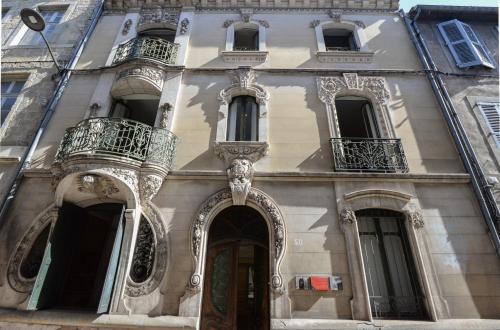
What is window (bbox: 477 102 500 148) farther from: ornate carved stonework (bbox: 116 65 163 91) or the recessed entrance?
the recessed entrance

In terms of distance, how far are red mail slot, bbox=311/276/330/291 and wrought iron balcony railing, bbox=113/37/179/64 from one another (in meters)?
7.12

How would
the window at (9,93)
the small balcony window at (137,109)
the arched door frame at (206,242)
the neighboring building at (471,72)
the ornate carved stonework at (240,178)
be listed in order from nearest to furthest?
1. the arched door frame at (206,242)
2. the ornate carved stonework at (240,178)
3. the neighboring building at (471,72)
4. the window at (9,93)
5. the small balcony window at (137,109)

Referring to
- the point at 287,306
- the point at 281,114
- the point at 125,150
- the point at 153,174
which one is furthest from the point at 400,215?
the point at 125,150

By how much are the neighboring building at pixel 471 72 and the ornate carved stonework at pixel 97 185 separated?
26.7 feet

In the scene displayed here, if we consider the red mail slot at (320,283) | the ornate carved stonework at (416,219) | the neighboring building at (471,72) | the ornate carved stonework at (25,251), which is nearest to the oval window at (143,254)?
the ornate carved stonework at (25,251)

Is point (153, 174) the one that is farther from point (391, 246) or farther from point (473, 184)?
point (473, 184)

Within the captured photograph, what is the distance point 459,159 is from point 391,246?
2.90 meters

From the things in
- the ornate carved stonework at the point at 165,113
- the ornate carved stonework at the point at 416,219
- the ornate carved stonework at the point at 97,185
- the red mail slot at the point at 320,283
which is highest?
the ornate carved stonework at the point at 165,113

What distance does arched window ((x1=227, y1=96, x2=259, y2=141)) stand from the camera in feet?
22.2

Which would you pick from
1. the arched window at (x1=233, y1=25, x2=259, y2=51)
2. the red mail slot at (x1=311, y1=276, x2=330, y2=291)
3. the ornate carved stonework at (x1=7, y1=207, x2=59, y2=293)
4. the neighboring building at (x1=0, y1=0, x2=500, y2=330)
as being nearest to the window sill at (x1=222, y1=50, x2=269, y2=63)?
the neighboring building at (x1=0, y1=0, x2=500, y2=330)

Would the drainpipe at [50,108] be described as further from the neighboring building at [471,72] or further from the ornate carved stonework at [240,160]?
the neighboring building at [471,72]

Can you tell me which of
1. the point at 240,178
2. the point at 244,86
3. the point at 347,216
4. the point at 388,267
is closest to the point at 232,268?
the point at 240,178

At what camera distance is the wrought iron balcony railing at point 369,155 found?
19.5ft

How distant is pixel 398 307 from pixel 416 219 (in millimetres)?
1791
